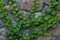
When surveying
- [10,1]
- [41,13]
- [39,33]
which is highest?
[10,1]

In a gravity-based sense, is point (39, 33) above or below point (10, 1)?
below

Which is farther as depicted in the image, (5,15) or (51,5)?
(5,15)

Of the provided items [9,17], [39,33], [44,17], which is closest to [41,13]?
[44,17]

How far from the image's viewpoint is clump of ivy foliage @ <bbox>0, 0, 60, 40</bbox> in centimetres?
300

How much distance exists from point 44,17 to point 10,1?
1.86ft

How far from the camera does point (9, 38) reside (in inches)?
126

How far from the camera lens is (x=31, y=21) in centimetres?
309

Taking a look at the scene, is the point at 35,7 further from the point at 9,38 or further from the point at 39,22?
the point at 9,38

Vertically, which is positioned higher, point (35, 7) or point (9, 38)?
point (35, 7)

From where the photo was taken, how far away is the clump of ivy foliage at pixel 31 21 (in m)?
3.00

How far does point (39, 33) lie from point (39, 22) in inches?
6.3

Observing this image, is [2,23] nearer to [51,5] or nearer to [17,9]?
[17,9]

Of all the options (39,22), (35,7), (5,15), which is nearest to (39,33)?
(39,22)

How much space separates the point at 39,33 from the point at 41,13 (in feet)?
0.96
